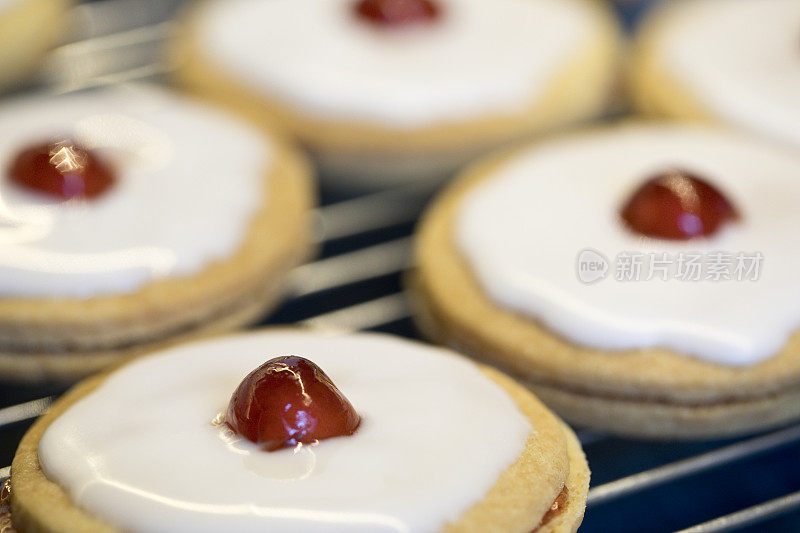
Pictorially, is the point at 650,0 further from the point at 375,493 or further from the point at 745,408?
the point at 375,493

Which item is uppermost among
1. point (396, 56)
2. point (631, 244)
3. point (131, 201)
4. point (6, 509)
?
point (396, 56)

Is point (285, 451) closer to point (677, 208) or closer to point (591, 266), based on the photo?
point (591, 266)

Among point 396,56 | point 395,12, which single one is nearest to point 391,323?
point 396,56

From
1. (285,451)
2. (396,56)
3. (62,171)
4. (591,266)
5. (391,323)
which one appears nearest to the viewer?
(285,451)

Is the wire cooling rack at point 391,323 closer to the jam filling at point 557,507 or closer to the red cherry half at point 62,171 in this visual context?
the jam filling at point 557,507

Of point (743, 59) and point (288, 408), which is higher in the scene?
point (743, 59)

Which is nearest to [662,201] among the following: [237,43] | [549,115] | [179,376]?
[549,115]
